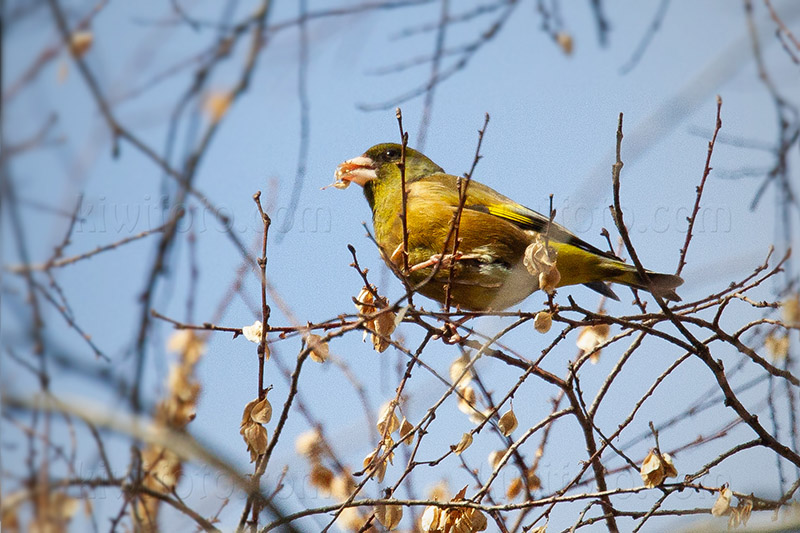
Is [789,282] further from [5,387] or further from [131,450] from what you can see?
[5,387]

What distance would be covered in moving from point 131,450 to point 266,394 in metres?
1.04

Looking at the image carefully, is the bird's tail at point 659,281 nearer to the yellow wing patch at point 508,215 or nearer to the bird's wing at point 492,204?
the bird's wing at point 492,204

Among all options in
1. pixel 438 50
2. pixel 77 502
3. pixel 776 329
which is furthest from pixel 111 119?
pixel 776 329

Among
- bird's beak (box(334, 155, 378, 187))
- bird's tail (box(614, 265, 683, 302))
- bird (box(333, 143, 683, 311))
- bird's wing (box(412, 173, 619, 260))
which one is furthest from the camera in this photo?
bird's beak (box(334, 155, 378, 187))

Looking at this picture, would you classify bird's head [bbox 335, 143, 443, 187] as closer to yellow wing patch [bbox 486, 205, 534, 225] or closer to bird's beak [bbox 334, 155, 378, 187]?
bird's beak [bbox 334, 155, 378, 187]

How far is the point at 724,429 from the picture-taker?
335 centimetres

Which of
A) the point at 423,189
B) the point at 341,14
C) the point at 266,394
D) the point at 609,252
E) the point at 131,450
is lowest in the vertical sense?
the point at 131,450

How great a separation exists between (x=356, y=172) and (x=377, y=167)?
14cm

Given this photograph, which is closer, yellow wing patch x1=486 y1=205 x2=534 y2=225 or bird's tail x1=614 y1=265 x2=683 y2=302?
bird's tail x1=614 y1=265 x2=683 y2=302

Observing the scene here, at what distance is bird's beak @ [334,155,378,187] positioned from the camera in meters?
4.62

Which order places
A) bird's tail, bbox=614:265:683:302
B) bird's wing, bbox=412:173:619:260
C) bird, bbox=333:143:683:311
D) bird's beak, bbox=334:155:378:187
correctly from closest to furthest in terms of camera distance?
bird's tail, bbox=614:265:683:302 < bird, bbox=333:143:683:311 < bird's wing, bbox=412:173:619:260 < bird's beak, bbox=334:155:378:187

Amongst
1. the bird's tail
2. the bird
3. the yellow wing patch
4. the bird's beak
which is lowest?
the bird's tail

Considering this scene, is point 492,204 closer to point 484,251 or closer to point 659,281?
point 484,251

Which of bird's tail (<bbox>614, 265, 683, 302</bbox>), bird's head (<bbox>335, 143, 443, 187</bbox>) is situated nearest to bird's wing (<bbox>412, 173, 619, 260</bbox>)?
bird's head (<bbox>335, 143, 443, 187</bbox>)
